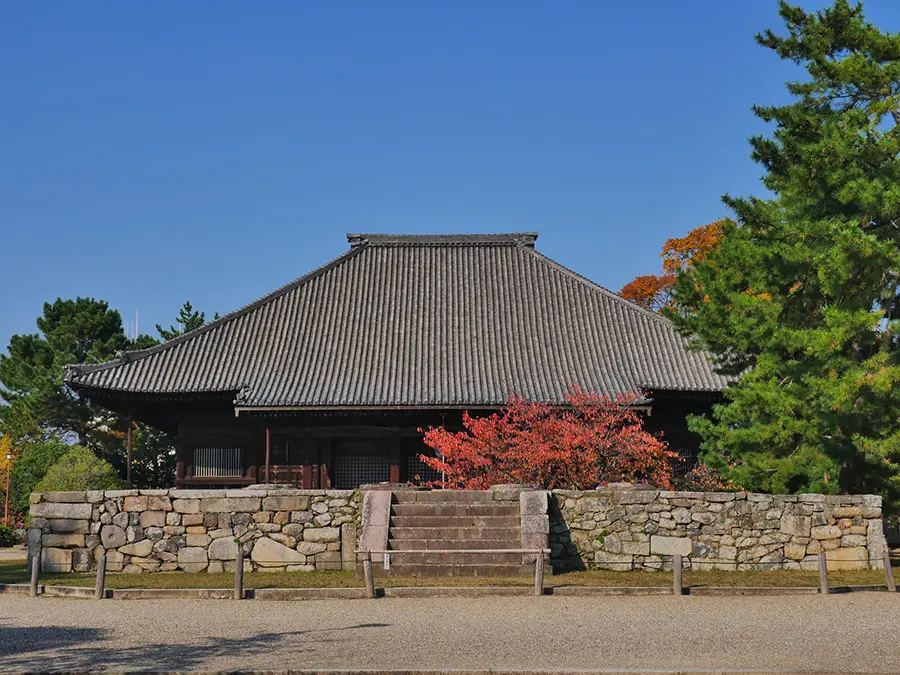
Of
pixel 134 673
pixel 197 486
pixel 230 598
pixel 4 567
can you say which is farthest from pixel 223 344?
pixel 134 673

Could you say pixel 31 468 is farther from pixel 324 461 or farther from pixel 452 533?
pixel 452 533

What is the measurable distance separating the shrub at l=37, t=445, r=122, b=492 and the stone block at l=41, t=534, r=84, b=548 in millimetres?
13061

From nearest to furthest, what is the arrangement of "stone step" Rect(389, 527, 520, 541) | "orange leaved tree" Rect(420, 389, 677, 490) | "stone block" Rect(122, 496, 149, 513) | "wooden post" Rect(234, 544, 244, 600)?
"wooden post" Rect(234, 544, 244, 600) → "stone step" Rect(389, 527, 520, 541) → "stone block" Rect(122, 496, 149, 513) → "orange leaved tree" Rect(420, 389, 677, 490)

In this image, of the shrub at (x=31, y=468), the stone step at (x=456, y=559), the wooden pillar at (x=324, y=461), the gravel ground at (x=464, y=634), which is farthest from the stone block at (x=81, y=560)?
the shrub at (x=31, y=468)

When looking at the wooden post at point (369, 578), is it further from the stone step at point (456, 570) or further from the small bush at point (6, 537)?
the small bush at point (6, 537)

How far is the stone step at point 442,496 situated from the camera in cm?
1909

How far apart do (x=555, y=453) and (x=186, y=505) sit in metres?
7.53

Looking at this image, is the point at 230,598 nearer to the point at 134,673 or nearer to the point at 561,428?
the point at 134,673

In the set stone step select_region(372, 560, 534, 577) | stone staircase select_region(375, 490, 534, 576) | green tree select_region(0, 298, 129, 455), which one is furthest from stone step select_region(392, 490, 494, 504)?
green tree select_region(0, 298, 129, 455)

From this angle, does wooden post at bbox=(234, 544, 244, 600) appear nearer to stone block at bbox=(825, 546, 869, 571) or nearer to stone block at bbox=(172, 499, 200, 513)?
stone block at bbox=(172, 499, 200, 513)

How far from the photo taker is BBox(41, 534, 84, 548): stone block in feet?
61.8

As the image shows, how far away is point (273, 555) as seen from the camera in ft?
61.0

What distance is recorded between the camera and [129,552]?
18750 millimetres

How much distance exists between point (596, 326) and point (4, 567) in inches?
723
